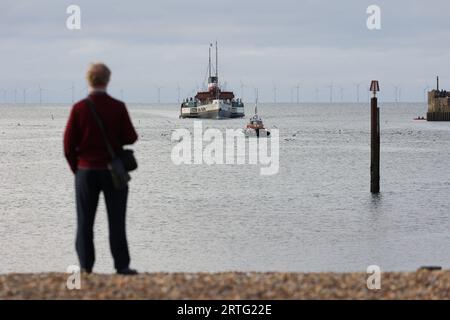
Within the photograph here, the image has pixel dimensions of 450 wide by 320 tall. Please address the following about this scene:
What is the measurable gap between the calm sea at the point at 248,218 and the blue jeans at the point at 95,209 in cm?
1383

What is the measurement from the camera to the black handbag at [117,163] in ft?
31.0

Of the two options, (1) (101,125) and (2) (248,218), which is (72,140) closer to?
(1) (101,125)

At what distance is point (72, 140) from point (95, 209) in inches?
32.1

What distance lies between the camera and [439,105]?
150 metres

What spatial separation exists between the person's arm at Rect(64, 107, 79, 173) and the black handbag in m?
0.25

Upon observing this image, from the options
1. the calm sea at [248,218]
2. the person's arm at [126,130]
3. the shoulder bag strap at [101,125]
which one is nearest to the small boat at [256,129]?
the calm sea at [248,218]

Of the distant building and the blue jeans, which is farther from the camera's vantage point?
the distant building

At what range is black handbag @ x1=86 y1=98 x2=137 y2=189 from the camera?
9453 millimetres

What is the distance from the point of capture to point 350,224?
109ft

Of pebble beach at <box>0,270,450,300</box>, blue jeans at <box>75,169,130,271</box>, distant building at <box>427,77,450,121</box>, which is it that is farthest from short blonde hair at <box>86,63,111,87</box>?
distant building at <box>427,77,450,121</box>

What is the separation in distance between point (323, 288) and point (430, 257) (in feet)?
56.0

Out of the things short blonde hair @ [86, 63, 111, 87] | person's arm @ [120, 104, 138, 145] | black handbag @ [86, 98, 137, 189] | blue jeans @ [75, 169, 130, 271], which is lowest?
blue jeans @ [75, 169, 130, 271]

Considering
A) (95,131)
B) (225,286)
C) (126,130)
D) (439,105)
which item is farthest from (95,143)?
(439,105)

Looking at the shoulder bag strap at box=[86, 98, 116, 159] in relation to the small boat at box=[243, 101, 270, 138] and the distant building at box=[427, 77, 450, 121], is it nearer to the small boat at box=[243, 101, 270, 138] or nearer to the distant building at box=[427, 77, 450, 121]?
the small boat at box=[243, 101, 270, 138]
